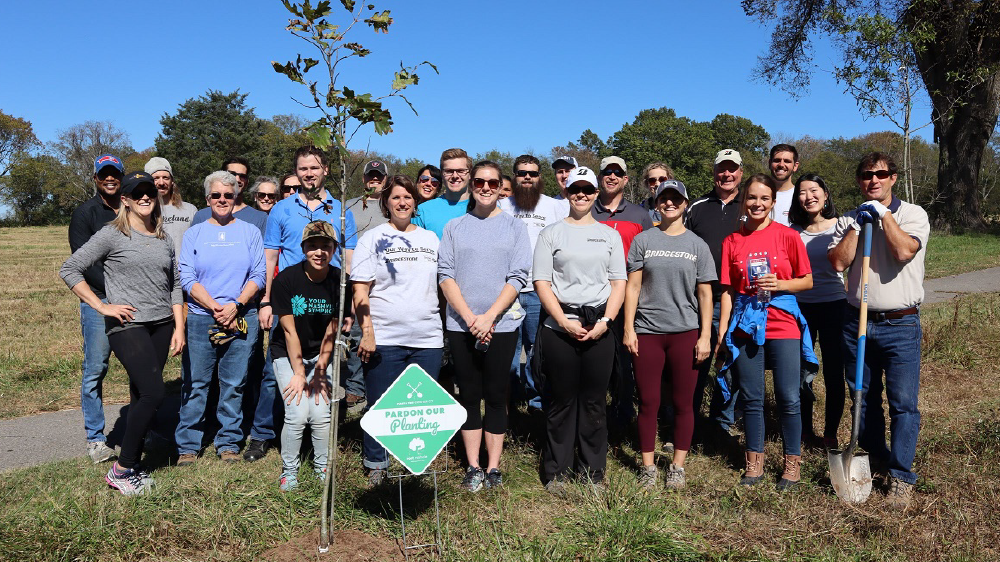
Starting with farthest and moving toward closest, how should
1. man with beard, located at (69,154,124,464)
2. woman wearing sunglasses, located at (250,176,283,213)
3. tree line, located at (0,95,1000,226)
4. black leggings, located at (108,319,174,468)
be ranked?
tree line, located at (0,95,1000,226) < woman wearing sunglasses, located at (250,176,283,213) < man with beard, located at (69,154,124,464) < black leggings, located at (108,319,174,468)

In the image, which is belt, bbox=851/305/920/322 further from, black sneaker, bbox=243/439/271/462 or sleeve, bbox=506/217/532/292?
black sneaker, bbox=243/439/271/462

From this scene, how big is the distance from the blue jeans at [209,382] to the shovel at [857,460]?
431 cm

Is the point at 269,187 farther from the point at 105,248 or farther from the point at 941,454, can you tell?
the point at 941,454

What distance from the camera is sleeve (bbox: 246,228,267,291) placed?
17.2ft

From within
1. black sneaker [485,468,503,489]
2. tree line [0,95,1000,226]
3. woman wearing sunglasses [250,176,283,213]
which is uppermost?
tree line [0,95,1000,226]

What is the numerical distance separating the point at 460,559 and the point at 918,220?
3.52 meters

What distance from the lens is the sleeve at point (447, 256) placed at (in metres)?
4.45

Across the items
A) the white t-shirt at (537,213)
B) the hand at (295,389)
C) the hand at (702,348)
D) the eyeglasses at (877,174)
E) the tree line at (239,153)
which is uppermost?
the tree line at (239,153)

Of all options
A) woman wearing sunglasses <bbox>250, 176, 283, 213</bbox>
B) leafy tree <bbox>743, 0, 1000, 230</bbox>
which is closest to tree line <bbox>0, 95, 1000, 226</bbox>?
leafy tree <bbox>743, 0, 1000, 230</bbox>

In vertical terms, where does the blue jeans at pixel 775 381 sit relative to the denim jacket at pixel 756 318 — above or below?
below

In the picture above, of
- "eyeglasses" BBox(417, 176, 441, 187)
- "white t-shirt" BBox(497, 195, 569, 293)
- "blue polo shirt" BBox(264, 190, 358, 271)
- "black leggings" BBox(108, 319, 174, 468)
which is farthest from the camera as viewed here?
"eyeglasses" BBox(417, 176, 441, 187)

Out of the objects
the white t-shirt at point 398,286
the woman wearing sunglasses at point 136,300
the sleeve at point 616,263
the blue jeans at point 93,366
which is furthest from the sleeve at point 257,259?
the sleeve at point 616,263

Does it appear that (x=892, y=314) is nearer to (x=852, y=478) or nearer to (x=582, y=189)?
(x=852, y=478)

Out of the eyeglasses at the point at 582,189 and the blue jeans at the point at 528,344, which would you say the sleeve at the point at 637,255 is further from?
the blue jeans at the point at 528,344
